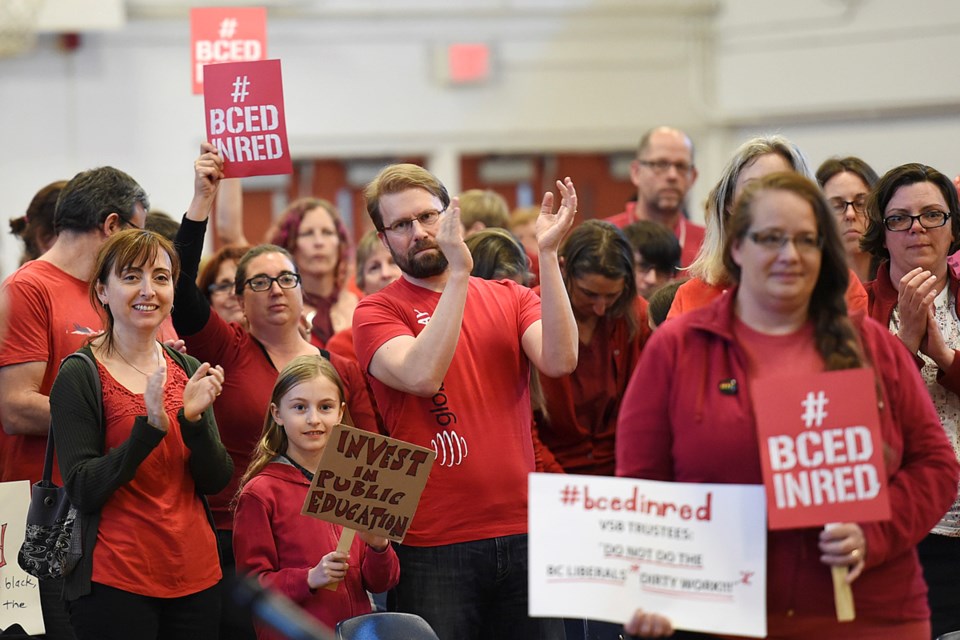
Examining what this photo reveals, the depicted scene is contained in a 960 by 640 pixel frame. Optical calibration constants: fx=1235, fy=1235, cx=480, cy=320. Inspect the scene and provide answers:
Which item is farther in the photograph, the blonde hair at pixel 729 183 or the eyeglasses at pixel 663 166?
the eyeglasses at pixel 663 166

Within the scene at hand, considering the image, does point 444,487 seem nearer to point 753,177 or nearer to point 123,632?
point 123,632

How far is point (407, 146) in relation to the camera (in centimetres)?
924

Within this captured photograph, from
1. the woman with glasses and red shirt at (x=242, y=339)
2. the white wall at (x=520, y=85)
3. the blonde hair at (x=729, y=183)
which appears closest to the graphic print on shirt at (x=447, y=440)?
the woman with glasses and red shirt at (x=242, y=339)

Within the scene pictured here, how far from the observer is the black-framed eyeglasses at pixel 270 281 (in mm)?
3918

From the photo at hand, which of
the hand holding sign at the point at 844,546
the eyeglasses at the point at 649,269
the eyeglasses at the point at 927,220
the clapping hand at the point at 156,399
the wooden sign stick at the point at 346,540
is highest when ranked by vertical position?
the eyeglasses at the point at 649,269

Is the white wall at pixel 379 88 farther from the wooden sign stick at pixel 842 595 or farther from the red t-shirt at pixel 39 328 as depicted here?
the wooden sign stick at pixel 842 595

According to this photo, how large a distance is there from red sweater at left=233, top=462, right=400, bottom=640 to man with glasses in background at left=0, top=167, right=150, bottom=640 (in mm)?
585

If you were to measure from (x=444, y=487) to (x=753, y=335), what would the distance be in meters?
1.06

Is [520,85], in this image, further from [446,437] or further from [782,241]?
[782,241]

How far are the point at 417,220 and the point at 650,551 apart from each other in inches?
50.4

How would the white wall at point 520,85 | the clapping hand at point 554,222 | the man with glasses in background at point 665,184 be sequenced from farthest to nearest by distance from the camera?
1. the white wall at point 520,85
2. the man with glasses in background at point 665,184
3. the clapping hand at point 554,222

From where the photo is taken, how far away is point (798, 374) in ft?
7.51

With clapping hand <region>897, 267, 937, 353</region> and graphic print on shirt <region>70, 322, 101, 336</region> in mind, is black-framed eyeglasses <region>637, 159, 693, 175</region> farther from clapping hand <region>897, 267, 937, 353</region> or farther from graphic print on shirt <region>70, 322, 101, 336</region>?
graphic print on shirt <region>70, 322, 101, 336</region>

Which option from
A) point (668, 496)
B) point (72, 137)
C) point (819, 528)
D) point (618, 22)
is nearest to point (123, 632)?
point (668, 496)
